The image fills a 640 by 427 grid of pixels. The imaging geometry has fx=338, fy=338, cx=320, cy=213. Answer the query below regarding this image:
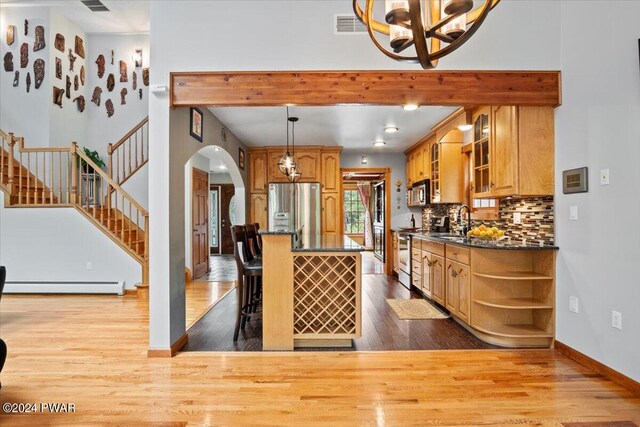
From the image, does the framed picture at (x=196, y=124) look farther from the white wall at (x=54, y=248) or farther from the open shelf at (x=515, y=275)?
the open shelf at (x=515, y=275)

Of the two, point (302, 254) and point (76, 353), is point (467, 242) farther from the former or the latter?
point (76, 353)

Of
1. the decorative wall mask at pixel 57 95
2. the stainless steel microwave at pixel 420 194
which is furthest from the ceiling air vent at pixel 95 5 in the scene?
the stainless steel microwave at pixel 420 194

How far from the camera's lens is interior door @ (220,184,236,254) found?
34.1 ft

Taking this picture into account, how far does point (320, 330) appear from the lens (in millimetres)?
3148

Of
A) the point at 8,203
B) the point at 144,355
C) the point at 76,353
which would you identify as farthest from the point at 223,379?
the point at 8,203

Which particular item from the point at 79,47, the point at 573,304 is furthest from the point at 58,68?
the point at 573,304

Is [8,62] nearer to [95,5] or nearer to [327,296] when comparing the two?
[95,5]

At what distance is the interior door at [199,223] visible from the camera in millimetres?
6742

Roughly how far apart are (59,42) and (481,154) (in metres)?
7.70

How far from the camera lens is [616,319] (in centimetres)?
248

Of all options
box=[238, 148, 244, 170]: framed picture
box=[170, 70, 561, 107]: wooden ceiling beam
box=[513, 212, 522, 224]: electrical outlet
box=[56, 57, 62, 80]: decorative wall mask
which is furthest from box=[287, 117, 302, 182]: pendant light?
box=[56, 57, 62, 80]: decorative wall mask

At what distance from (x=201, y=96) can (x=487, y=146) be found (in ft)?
9.99

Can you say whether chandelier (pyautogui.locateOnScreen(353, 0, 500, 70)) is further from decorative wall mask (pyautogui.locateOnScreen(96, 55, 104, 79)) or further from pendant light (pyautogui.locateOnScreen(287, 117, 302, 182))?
decorative wall mask (pyautogui.locateOnScreen(96, 55, 104, 79))

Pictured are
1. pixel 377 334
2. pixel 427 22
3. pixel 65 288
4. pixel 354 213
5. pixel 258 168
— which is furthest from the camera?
pixel 354 213
